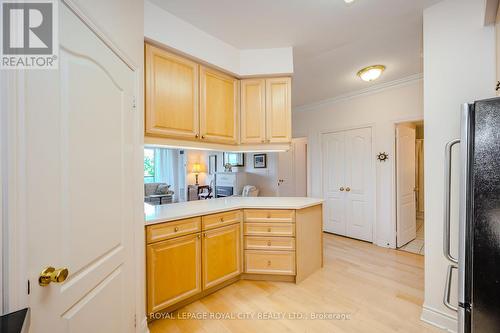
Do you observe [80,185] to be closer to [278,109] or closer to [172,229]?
[172,229]

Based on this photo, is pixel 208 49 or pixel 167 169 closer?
pixel 208 49

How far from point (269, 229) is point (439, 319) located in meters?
1.50

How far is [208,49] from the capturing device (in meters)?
2.21

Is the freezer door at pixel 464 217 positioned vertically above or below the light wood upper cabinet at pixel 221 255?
above

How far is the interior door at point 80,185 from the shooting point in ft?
2.45

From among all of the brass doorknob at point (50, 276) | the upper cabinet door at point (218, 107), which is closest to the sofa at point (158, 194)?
the upper cabinet door at point (218, 107)

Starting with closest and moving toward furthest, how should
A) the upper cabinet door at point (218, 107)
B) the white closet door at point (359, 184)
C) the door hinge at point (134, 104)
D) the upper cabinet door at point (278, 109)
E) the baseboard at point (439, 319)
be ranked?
the door hinge at point (134, 104)
the baseboard at point (439, 319)
the upper cabinet door at point (218, 107)
the upper cabinet door at point (278, 109)
the white closet door at point (359, 184)

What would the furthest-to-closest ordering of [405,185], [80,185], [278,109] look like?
[405,185]
[278,109]
[80,185]

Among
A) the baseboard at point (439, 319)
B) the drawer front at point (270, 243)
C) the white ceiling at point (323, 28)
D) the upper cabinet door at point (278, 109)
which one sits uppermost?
the white ceiling at point (323, 28)

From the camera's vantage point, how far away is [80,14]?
950mm

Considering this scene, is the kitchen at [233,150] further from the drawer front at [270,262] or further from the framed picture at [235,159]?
the framed picture at [235,159]

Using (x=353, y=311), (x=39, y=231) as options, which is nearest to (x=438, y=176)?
(x=353, y=311)

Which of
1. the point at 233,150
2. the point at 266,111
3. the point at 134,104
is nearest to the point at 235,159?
the point at 233,150

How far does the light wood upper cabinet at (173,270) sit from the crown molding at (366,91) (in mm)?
3440
